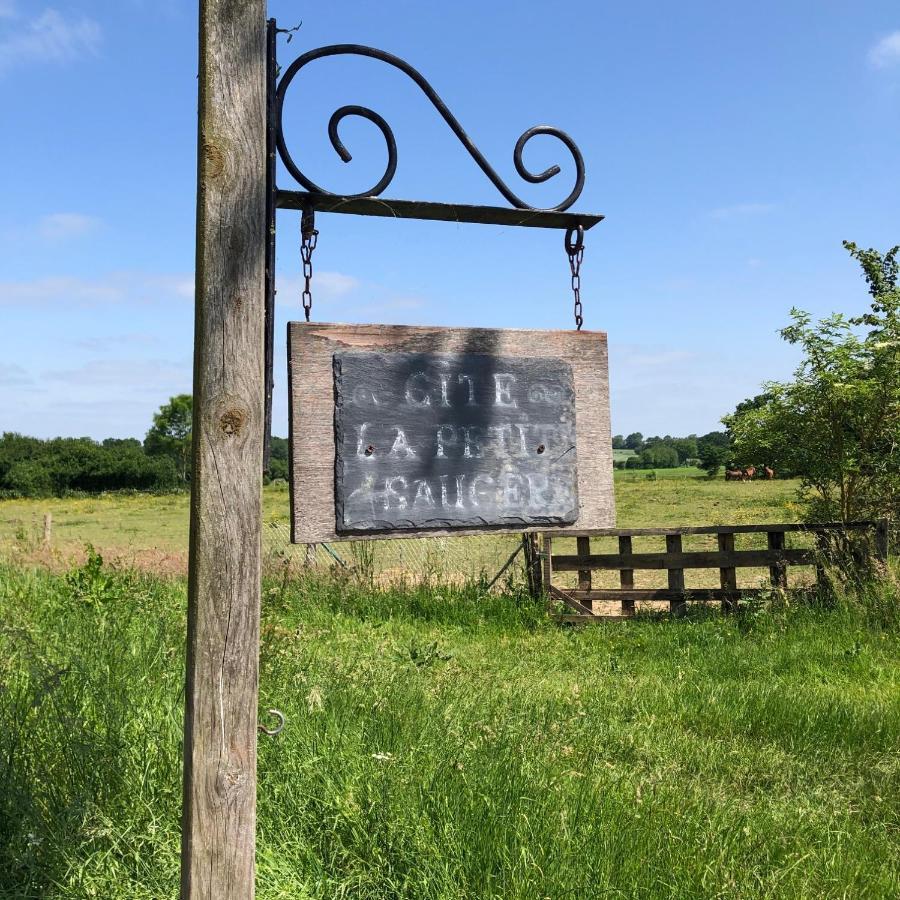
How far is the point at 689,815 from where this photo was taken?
329 cm

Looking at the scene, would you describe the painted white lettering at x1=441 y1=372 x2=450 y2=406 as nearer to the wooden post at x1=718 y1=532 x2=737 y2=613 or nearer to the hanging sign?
the hanging sign

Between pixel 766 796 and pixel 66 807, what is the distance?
3.02 metres

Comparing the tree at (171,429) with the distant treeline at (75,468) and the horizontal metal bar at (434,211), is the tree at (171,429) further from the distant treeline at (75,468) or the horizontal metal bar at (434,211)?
the horizontal metal bar at (434,211)

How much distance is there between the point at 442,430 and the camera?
2666mm

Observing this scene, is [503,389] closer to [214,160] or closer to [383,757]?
[214,160]

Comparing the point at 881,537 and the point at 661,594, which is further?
the point at 661,594

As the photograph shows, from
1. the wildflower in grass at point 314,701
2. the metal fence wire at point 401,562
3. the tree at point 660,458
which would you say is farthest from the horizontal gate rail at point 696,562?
the tree at point 660,458

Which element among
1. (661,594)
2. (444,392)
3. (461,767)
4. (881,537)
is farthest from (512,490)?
(661,594)

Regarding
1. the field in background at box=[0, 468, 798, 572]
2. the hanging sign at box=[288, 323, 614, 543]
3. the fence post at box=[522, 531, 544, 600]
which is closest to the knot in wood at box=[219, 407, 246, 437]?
the hanging sign at box=[288, 323, 614, 543]

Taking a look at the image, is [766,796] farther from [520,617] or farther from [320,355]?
[520,617]

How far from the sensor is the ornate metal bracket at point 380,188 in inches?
103

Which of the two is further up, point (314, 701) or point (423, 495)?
point (423, 495)

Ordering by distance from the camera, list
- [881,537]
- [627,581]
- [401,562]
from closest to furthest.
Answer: [881,537] < [627,581] < [401,562]

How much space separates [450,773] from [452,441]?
1302 mm
